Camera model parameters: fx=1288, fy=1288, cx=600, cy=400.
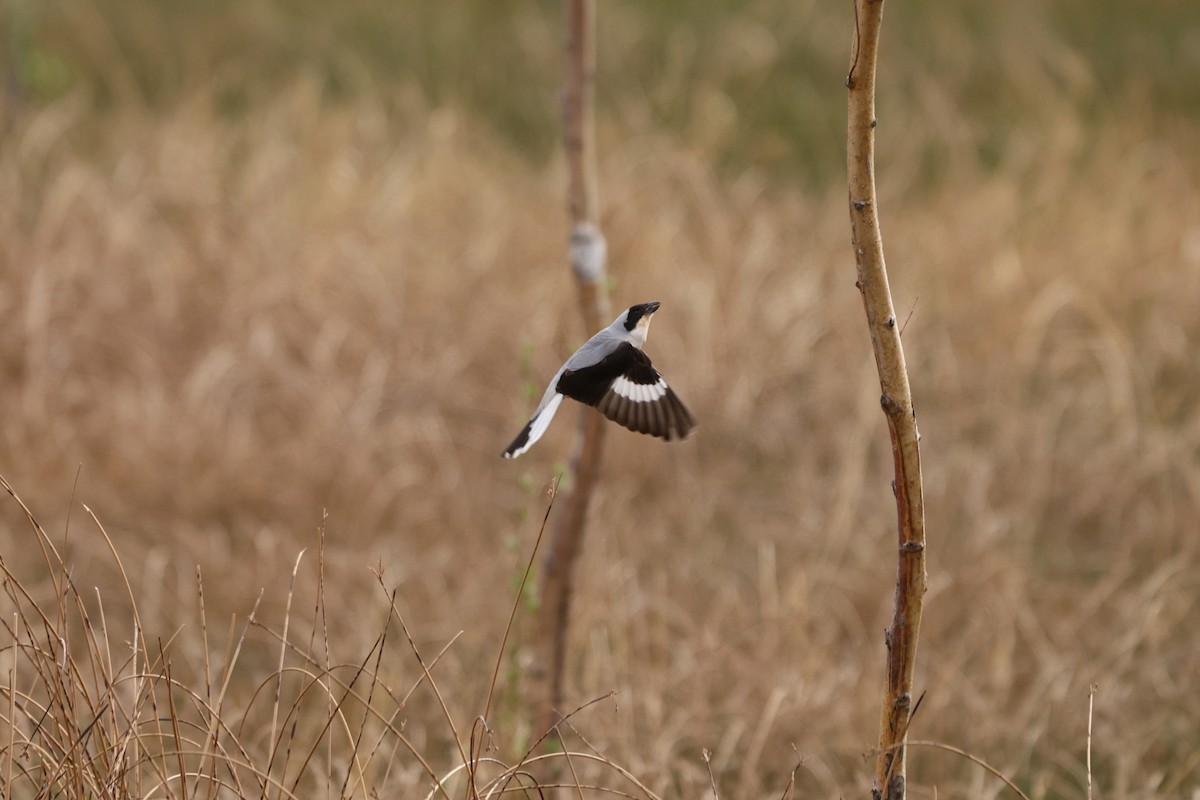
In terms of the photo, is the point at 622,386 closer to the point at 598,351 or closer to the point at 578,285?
the point at 598,351

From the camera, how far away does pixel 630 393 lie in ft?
3.80

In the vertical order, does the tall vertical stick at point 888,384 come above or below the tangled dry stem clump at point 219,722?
above

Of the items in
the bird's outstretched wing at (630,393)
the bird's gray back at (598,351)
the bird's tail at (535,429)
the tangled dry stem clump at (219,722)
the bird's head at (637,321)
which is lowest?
the tangled dry stem clump at (219,722)

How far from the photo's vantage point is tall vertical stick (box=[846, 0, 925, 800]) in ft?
3.74

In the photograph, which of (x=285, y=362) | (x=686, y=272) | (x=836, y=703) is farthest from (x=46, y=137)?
(x=836, y=703)

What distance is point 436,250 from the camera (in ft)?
17.9

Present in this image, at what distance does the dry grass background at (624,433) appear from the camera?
3.16m

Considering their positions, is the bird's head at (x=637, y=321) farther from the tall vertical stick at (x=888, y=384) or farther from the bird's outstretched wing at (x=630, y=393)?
A: the tall vertical stick at (x=888, y=384)

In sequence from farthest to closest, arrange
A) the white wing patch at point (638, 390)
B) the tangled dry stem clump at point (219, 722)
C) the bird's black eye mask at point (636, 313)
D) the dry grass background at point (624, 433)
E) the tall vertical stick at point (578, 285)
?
the dry grass background at point (624, 433) → the tall vertical stick at point (578, 285) → the tangled dry stem clump at point (219, 722) → the white wing patch at point (638, 390) → the bird's black eye mask at point (636, 313)

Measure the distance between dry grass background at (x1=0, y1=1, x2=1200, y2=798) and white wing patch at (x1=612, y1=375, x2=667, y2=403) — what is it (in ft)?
2.50

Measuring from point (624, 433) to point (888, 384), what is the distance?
331 cm

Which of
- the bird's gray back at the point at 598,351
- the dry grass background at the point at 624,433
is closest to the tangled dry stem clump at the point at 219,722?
the dry grass background at the point at 624,433

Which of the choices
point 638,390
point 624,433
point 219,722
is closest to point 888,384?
point 638,390

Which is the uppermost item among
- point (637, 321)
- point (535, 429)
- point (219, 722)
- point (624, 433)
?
point (637, 321)
